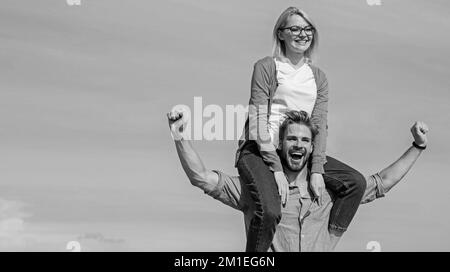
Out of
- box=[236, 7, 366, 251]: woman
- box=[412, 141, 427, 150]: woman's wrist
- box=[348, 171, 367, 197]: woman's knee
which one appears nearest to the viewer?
box=[236, 7, 366, 251]: woman

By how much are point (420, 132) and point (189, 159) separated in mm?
2377

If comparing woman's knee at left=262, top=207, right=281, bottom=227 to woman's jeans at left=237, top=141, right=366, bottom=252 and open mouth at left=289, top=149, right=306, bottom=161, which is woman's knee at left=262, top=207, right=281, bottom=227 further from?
open mouth at left=289, top=149, right=306, bottom=161

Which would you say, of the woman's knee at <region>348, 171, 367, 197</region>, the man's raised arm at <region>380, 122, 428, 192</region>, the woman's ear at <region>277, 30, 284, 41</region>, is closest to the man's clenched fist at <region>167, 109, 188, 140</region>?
the woman's ear at <region>277, 30, 284, 41</region>

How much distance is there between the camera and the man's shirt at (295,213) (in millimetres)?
7098

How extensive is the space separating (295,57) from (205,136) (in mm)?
1122

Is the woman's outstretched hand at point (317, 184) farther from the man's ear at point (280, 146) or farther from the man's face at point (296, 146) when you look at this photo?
the man's ear at point (280, 146)

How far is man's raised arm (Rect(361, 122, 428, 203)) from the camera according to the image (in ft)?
25.1

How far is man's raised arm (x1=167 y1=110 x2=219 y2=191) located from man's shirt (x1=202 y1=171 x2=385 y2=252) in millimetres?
63

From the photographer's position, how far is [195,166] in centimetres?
708

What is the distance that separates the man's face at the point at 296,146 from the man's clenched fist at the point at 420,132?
1.24 metres

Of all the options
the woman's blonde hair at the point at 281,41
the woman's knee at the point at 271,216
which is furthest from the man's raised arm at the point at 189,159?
the woman's blonde hair at the point at 281,41

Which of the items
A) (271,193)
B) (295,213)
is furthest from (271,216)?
(295,213)

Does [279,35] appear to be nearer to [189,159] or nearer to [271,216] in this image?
[189,159]
